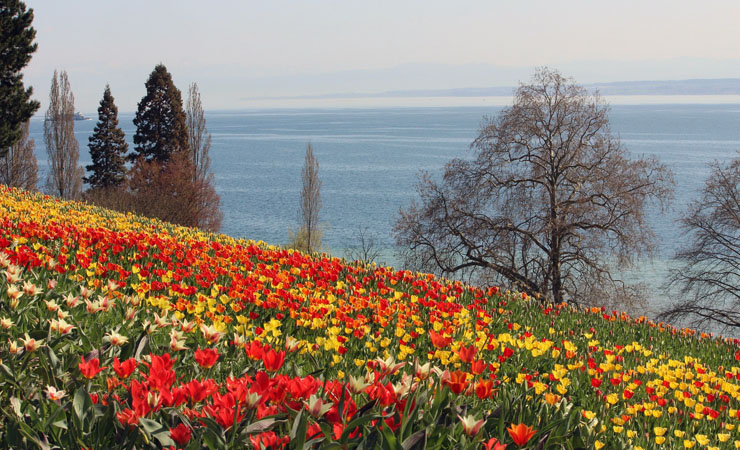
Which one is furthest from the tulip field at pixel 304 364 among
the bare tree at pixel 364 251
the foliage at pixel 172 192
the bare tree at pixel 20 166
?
the bare tree at pixel 20 166

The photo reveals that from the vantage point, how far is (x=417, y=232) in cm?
2812

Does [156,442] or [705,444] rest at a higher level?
[156,442]

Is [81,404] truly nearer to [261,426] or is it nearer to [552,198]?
[261,426]

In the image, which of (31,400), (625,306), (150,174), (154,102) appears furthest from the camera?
(154,102)

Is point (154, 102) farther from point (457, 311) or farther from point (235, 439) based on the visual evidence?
point (235, 439)

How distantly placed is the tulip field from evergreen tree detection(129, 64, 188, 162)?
4239 centimetres

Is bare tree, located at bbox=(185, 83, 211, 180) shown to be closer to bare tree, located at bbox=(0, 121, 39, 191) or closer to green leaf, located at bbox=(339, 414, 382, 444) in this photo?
bare tree, located at bbox=(0, 121, 39, 191)

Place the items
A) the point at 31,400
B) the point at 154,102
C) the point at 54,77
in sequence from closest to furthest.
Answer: the point at 31,400, the point at 154,102, the point at 54,77

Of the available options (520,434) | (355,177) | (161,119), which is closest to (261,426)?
(520,434)

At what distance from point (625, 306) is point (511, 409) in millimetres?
25341

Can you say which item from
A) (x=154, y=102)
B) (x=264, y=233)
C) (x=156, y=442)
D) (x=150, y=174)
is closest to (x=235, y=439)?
(x=156, y=442)

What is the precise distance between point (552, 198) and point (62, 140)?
40.0 metres

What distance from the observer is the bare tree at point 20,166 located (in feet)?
165

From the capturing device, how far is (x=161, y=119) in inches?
1956
